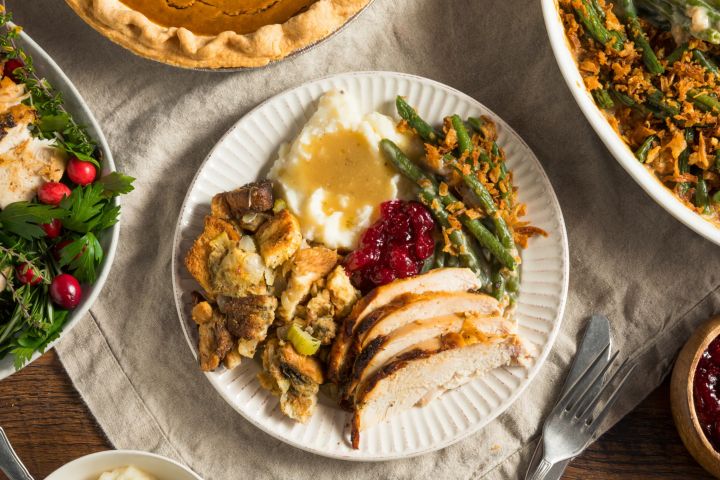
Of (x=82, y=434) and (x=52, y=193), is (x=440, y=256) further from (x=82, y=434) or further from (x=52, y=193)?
(x=82, y=434)

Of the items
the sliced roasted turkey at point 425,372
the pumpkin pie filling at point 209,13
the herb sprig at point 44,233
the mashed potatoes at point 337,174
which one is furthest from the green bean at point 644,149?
the herb sprig at point 44,233

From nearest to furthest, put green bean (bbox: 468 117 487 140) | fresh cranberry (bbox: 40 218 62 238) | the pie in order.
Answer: the pie < fresh cranberry (bbox: 40 218 62 238) < green bean (bbox: 468 117 487 140)

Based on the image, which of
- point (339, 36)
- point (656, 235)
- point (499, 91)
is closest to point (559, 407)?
point (656, 235)

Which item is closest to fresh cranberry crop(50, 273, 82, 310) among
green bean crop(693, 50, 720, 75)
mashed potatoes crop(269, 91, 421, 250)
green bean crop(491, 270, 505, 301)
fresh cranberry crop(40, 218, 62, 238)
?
fresh cranberry crop(40, 218, 62, 238)

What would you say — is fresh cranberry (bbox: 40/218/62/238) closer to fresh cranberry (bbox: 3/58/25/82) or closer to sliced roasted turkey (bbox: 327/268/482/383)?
fresh cranberry (bbox: 3/58/25/82)

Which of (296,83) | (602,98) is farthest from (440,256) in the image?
(296,83)

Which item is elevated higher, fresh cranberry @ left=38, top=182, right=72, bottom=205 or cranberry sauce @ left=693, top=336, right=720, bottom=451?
fresh cranberry @ left=38, top=182, right=72, bottom=205

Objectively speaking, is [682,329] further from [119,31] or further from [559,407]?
[119,31]
